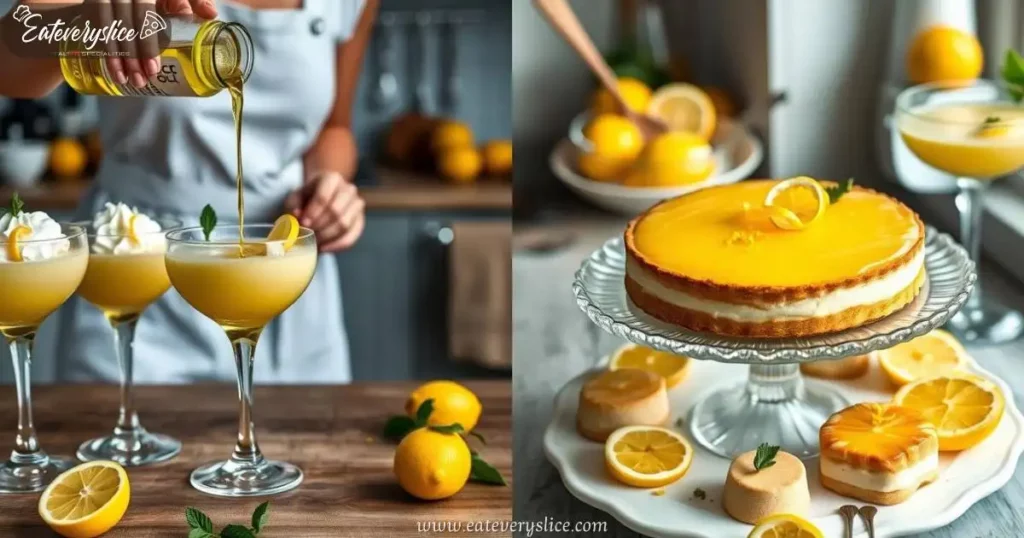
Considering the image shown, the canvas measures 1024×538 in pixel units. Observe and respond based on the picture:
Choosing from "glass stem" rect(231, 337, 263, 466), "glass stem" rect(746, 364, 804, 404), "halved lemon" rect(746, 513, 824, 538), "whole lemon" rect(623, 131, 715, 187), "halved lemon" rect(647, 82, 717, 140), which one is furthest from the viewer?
"halved lemon" rect(647, 82, 717, 140)

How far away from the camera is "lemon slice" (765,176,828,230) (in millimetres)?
1293

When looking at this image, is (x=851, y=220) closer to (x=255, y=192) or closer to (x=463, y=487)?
(x=463, y=487)

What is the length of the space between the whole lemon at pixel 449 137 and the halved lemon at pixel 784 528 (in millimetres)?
2180

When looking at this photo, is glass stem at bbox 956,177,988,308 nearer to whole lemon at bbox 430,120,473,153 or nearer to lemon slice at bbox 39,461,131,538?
lemon slice at bbox 39,461,131,538

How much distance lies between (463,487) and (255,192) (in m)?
0.89

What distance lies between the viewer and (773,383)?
4.49 feet

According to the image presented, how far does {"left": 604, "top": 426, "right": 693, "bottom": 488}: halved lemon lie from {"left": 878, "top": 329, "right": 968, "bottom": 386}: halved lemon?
350mm

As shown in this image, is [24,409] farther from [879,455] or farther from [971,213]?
[971,213]

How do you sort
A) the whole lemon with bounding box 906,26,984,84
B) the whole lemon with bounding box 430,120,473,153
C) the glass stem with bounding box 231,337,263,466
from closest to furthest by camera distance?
the glass stem with bounding box 231,337,263,466 → the whole lemon with bounding box 906,26,984,84 → the whole lemon with bounding box 430,120,473,153

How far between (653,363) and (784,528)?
48 cm

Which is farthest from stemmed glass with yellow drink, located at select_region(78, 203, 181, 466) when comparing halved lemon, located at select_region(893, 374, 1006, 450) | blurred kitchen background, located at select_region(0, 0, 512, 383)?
blurred kitchen background, located at select_region(0, 0, 512, 383)

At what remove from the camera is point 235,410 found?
143cm

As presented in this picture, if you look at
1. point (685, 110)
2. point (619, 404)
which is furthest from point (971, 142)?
point (685, 110)

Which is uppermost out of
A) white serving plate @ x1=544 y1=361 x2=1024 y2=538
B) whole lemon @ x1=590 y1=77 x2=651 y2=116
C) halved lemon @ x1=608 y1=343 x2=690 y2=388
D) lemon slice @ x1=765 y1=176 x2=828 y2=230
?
whole lemon @ x1=590 y1=77 x2=651 y2=116
